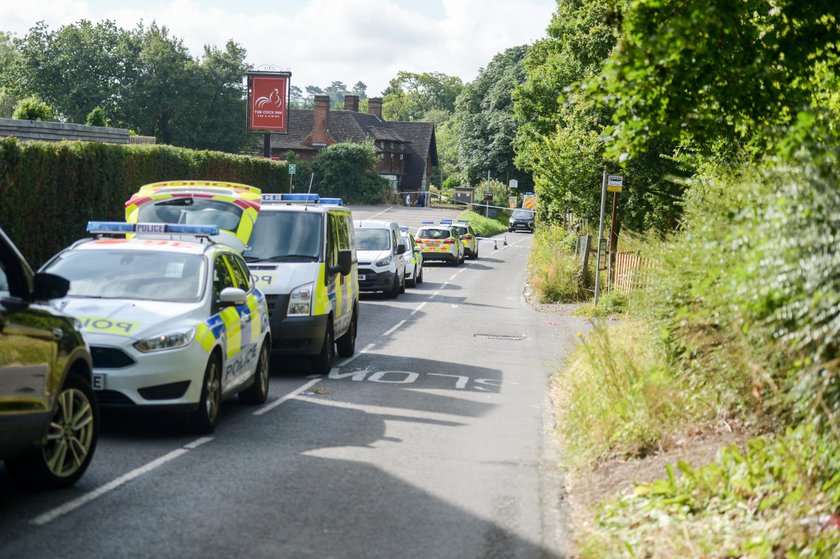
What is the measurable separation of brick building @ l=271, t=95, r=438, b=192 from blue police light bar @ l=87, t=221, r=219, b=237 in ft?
289

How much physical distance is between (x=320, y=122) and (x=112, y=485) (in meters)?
98.1

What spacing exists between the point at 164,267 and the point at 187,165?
62.4 feet

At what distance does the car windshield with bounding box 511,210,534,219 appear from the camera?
9144cm

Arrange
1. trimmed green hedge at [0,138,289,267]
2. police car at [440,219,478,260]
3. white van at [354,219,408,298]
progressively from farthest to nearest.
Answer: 1. police car at [440,219,478,260]
2. white van at [354,219,408,298]
3. trimmed green hedge at [0,138,289,267]

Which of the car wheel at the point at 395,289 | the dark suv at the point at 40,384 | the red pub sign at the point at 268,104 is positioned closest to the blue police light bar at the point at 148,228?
the dark suv at the point at 40,384

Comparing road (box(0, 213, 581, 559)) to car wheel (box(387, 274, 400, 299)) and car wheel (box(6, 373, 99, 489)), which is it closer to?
car wheel (box(6, 373, 99, 489))

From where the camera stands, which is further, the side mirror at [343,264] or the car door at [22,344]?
the side mirror at [343,264]

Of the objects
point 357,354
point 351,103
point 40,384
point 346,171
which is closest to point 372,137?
point 351,103

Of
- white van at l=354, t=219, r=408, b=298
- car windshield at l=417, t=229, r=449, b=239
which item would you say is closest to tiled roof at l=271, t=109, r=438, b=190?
car windshield at l=417, t=229, r=449, b=239

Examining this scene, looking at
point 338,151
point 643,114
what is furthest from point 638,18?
point 338,151

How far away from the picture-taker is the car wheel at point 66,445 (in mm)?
7863

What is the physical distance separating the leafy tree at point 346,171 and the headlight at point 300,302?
7285 centimetres

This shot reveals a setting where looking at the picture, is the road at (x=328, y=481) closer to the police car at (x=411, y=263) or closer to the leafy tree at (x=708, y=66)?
the leafy tree at (x=708, y=66)

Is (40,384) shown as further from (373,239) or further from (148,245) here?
(373,239)
